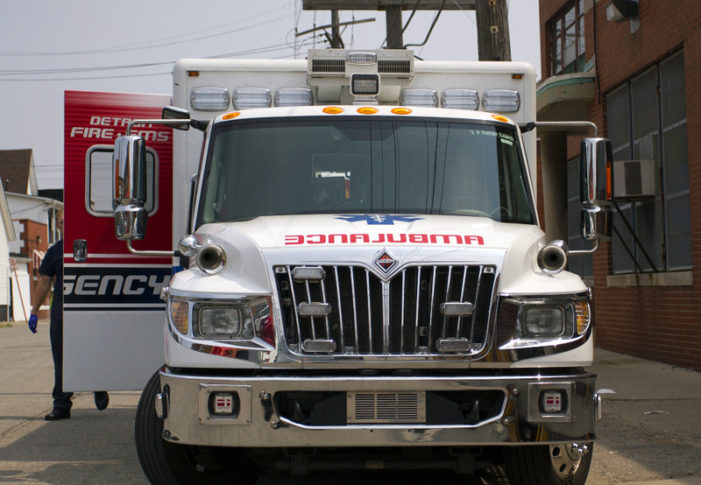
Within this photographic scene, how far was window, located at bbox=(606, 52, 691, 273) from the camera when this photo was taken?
12.7 metres

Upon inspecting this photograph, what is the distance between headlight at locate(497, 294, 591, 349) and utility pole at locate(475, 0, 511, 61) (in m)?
7.51

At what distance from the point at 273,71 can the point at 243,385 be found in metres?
3.26

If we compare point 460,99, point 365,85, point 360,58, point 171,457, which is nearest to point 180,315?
point 171,457

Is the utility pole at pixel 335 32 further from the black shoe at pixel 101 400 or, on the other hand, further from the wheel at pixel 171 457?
the wheel at pixel 171 457

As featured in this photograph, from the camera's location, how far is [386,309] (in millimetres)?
4781

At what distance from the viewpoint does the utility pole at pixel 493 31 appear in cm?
1196

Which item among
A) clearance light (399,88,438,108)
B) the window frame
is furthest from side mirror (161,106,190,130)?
the window frame

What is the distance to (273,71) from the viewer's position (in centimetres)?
719

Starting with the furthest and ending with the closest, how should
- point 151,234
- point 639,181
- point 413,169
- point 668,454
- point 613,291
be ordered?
1. point 613,291
2. point 639,181
3. point 151,234
4. point 668,454
5. point 413,169

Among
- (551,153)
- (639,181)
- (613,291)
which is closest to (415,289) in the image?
(639,181)

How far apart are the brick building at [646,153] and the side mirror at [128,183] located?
26.7 feet

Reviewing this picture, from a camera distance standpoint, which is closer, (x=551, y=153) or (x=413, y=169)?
(x=413, y=169)

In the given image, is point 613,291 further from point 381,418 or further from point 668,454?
point 381,418

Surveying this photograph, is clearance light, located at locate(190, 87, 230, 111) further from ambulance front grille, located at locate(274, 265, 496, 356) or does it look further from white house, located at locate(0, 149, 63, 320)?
white house, located at locate(0, 149, 63, 320)
